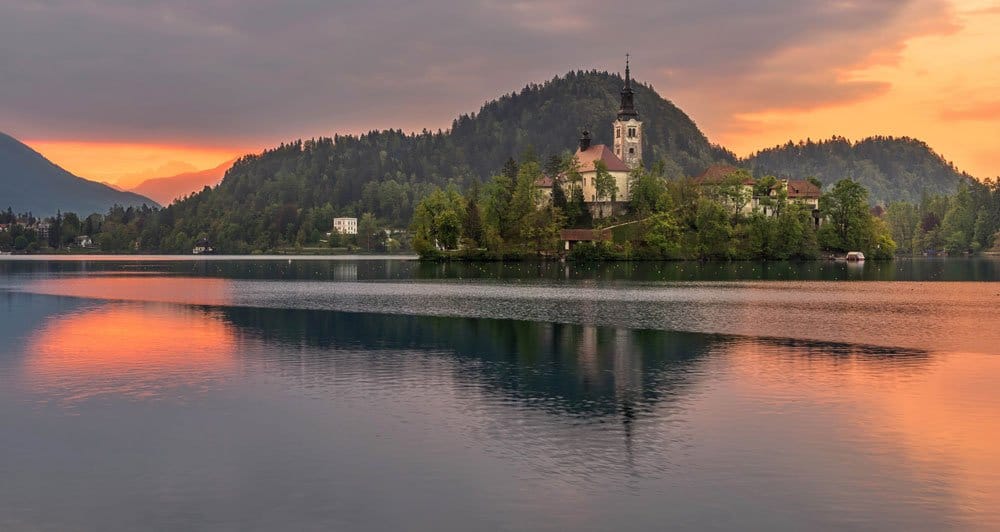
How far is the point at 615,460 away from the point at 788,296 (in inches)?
2916

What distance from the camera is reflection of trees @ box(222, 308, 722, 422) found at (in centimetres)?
3962

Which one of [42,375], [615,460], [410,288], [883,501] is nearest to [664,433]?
[615,460]

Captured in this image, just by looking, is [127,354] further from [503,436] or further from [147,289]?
[147,289]

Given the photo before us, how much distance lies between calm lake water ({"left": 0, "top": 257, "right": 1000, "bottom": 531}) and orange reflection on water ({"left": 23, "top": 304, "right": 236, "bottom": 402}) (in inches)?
11.5

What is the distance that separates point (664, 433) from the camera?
3212 cm

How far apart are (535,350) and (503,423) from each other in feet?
68.0

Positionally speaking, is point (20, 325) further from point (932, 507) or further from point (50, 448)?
point (932, 507)

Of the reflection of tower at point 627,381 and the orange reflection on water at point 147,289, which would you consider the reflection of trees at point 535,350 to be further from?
the orange reflection on water at point 147,289

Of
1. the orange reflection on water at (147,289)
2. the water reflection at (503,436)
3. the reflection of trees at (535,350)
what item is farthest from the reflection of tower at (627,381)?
the orange reflection on water at (147,289)

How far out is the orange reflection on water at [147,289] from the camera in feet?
327

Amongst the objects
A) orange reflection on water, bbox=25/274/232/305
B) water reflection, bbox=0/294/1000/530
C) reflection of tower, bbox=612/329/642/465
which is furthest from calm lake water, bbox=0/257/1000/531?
orange reflection on water, bbox=25/274/232/305

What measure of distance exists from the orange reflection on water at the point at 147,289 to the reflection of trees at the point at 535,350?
2262 cm

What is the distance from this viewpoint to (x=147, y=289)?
117m

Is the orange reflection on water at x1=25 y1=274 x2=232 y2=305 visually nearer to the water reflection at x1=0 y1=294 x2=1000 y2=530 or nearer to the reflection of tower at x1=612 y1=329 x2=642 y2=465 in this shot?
the water reflection at x1=0 y1=294 x2=1000 y2=530
